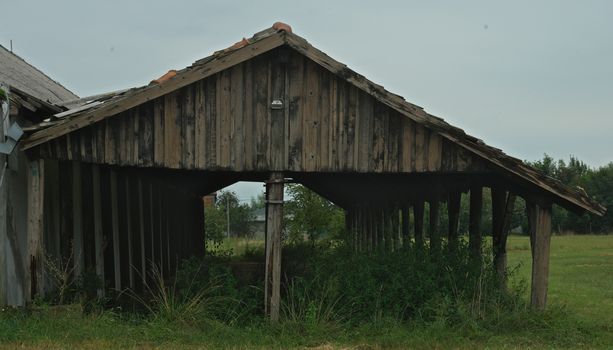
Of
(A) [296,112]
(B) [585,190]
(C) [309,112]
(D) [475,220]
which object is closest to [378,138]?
(C) [309,112]

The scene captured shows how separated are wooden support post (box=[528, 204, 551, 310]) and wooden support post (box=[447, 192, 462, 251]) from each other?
1.26 m

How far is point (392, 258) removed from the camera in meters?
11.7

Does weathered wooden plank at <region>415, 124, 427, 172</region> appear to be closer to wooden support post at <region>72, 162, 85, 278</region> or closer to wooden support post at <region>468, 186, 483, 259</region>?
wooden support post at <region>468, 186, 483, 259</region>

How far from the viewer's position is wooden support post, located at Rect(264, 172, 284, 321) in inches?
434

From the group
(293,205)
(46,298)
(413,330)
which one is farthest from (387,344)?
A: (293,205)

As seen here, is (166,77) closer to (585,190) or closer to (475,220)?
(475,220)

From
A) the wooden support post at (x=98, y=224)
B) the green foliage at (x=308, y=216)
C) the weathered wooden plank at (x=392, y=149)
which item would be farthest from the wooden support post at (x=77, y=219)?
the green foliage at (x=308, y=216)

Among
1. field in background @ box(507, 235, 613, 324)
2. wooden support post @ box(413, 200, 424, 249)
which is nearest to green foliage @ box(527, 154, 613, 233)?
field in background @ box(507, 235, 613, 324)

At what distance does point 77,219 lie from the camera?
12.3 metres

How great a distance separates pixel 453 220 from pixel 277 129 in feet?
15.0

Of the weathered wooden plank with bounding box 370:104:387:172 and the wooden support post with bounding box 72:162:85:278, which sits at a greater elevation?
the weathered wooden plank with bounding box 370:104:387:172

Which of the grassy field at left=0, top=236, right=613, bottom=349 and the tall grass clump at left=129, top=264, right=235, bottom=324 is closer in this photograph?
the grassy field at left=0, top=236, right=613, bottom=349

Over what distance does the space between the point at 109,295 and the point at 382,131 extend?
5.89 metres

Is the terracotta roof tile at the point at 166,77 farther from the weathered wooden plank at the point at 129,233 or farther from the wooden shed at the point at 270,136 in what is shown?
the weathered wooden plank at the point at 129,233
